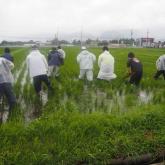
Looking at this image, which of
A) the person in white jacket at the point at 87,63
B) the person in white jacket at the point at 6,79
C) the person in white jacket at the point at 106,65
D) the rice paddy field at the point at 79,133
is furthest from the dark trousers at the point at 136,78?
the person in white jacket at the point at 6,79

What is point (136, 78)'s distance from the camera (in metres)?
11.5

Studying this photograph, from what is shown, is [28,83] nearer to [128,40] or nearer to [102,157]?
[102,157]

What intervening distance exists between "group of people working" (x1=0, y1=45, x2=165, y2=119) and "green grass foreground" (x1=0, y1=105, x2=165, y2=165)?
147 cm

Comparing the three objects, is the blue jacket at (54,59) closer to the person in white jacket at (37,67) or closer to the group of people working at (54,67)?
the group of people working at (54,67)

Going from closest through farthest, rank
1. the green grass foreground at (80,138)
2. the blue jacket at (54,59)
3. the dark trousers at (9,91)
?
the green grass foreground at (80,138), the dark trousers at (9,91), the blue jacket at (54,59)

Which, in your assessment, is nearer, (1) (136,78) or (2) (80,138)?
(2) (80,138)

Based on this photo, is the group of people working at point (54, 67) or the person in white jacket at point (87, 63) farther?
the person in white jacket at point (87, 63)

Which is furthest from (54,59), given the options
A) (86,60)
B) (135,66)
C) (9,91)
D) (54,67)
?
(9,91)

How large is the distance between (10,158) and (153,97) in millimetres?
5401

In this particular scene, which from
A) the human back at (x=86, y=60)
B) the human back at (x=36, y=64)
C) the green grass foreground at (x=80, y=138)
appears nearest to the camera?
the green grass foreground at (x=80, y=138)

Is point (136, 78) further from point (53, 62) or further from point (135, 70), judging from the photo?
point (53, 62)

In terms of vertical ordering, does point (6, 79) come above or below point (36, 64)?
below

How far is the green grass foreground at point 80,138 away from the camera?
17.3ft

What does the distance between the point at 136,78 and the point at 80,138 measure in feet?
19.8
